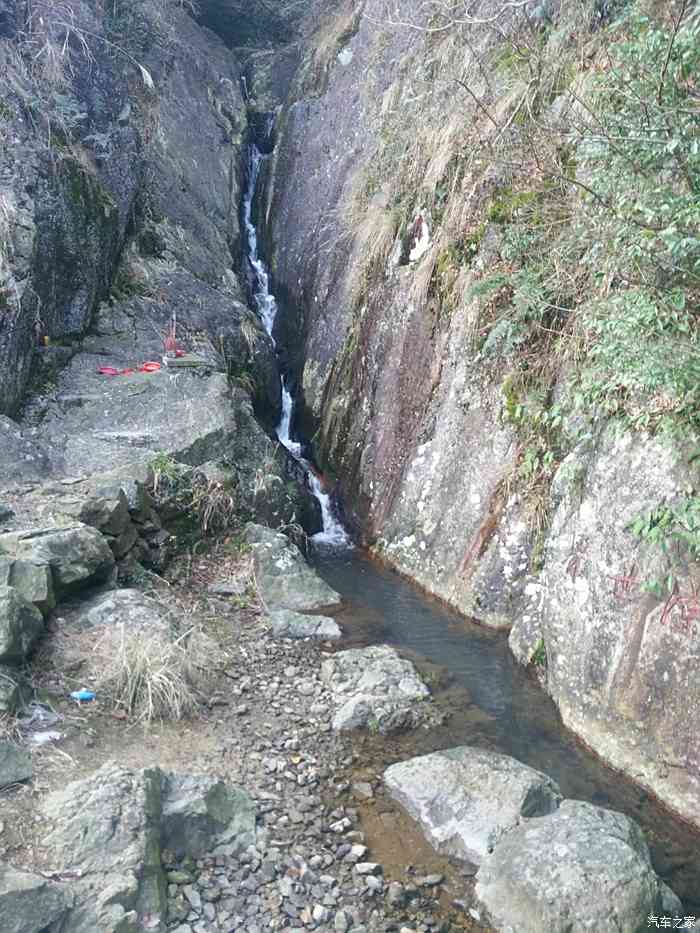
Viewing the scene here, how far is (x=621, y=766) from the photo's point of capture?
16.8 ft

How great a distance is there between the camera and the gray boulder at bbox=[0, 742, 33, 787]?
12.7 ft

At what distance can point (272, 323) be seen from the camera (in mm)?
13734

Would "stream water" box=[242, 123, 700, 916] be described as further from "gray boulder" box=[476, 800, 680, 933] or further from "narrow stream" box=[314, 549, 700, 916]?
"gray boulder" box=[476, 800, 680, 933]

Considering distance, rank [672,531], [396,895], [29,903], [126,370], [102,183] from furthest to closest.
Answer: [102,183] < [126,370] < [672,531] < [396,895] < [29,903]

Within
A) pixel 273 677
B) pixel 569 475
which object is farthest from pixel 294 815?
pixel 569 475

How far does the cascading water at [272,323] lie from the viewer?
10055 mm

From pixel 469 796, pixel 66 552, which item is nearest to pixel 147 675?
pixel 66 552

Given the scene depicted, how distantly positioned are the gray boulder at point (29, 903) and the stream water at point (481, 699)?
2.43 metres

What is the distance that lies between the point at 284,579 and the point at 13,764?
3.73m

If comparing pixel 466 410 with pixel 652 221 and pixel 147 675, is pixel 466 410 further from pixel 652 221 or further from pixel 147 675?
pixel 147 675

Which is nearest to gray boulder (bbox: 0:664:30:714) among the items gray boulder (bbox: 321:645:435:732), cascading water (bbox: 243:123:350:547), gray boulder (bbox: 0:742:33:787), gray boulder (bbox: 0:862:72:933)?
gray boulder (bbox: 0:742:33:787)

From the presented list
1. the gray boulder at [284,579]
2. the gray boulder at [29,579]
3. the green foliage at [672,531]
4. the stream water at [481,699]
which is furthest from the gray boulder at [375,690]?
the gray boulder at [29,579]

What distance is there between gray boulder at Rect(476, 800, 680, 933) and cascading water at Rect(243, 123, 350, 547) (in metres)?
5.82

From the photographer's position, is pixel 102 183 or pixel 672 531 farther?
pixel 102 183
